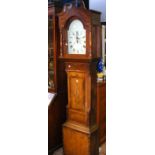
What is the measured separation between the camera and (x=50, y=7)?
246 centimetres

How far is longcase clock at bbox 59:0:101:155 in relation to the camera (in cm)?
207

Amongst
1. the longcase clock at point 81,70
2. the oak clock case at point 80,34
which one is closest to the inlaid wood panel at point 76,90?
the longcase clock at point 81,70

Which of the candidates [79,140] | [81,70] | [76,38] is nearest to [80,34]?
[76,38]

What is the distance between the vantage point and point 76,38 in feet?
7.18

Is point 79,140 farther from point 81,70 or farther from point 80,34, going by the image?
point 80,34

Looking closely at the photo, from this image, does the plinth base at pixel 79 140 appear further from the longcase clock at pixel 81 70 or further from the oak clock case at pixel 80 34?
the oak clock case at pixel 80 34

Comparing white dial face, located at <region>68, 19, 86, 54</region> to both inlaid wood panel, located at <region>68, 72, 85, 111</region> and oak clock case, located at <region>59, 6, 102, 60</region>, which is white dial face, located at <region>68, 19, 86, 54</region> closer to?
oak clock case, located at <region>59, 6, 102, 60</region>

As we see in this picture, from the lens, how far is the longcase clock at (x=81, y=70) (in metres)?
2.07

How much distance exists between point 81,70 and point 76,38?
332mm
